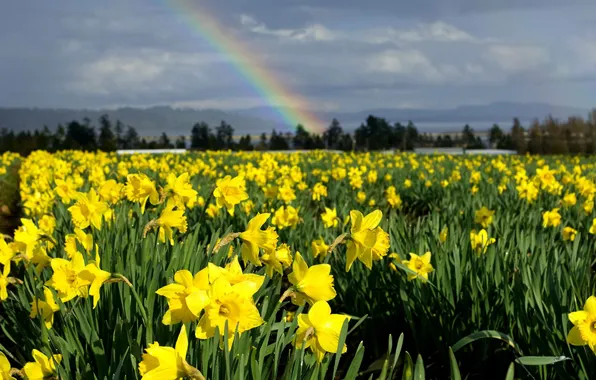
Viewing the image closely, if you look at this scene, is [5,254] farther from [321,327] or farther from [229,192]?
[321,327]

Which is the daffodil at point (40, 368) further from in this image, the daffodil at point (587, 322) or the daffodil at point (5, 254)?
the daffodil at point (587, 322)

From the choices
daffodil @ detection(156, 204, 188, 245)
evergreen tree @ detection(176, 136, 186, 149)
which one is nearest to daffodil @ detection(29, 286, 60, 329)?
daffodil @ detection(156, 204, 188, 245)

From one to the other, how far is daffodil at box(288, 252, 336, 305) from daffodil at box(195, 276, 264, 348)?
0.25m

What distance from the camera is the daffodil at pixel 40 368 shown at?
4.70 feet

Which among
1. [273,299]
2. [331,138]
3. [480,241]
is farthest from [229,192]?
[331,138]

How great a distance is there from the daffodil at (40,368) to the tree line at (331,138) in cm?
2477

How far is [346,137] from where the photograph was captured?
3400 cm

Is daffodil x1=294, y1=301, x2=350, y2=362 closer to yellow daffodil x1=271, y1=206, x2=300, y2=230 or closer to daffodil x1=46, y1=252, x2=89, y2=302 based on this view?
daffodil x1=46, y1=252, x2=89, y2=302

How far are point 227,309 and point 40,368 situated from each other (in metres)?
0.61

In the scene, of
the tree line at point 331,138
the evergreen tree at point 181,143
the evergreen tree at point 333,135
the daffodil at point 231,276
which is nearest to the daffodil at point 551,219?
the daffodil at point 231,276

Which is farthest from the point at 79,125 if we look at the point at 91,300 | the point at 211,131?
the point at 91,300

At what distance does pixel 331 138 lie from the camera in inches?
1375

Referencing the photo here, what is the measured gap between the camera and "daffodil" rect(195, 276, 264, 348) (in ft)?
3.83

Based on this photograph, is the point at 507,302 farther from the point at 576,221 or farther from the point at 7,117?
the point at 7,117
